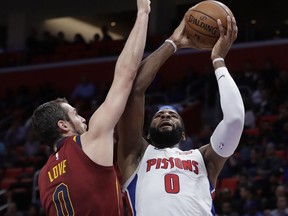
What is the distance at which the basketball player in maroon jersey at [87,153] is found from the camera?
156 inches

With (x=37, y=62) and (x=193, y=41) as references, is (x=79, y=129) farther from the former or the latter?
(x=37, y=62)

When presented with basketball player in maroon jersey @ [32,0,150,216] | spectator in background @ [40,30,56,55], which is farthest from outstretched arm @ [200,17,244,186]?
spectator in background @ [40,30,56,55]

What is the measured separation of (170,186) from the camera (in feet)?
14.8

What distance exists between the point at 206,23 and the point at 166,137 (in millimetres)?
691

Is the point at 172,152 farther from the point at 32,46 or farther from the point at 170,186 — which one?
the point at 32,46

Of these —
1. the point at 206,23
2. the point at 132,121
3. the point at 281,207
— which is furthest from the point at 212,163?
the point at 281,207

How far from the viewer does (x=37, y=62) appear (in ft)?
67.5

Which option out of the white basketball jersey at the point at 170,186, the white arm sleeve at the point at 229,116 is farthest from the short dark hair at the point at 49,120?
the white arm sleeve at the point at 229,116

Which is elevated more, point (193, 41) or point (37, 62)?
point (193, 41)

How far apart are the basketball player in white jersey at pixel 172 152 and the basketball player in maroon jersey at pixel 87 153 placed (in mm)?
448

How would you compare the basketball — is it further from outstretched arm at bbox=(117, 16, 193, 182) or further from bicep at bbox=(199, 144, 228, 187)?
bicep at bbox=(199, 144, 228, 187)

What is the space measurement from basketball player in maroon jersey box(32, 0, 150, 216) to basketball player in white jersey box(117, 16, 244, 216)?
45 centimetres

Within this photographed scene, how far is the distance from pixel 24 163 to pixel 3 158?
0.74m

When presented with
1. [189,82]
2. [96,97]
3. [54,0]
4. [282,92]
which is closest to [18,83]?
[54,0]
